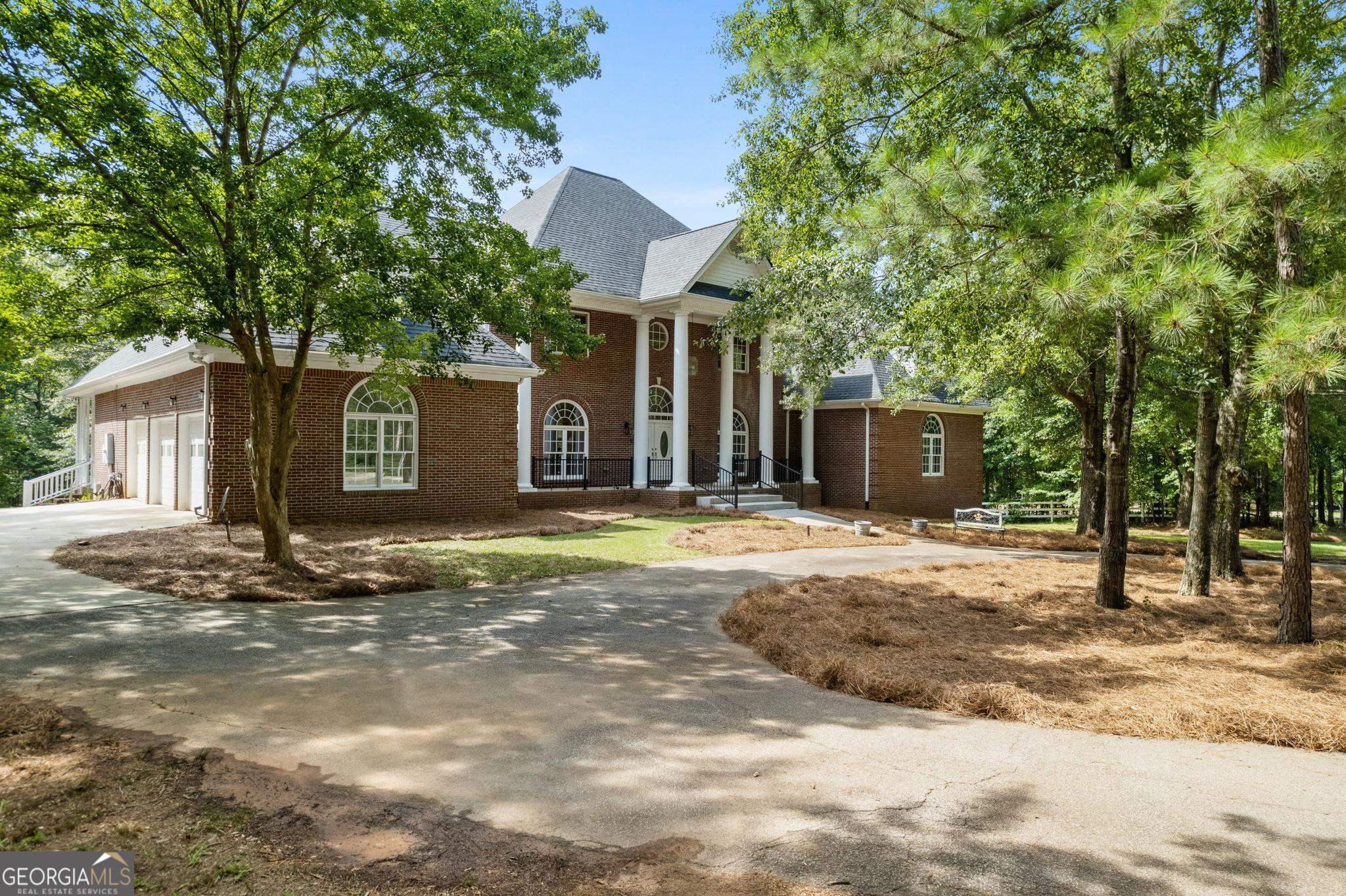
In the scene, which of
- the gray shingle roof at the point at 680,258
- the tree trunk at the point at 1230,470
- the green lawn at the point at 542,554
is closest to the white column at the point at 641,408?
the gray shingle roof at the point at 680,258

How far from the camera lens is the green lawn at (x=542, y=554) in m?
10.5

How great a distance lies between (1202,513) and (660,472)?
1541 centimetres

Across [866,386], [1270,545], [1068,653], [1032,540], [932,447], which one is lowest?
[1270,545]

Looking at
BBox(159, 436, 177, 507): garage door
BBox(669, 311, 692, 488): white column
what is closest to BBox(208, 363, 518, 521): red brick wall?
BBox(159, 436, 177, 507): garage door

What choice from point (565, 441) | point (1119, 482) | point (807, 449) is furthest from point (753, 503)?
point (1119, 482)

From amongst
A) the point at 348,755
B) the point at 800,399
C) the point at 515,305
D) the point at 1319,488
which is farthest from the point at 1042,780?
the point at 1319,488

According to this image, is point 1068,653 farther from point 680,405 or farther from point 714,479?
point 714,479

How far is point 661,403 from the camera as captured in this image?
23.5m

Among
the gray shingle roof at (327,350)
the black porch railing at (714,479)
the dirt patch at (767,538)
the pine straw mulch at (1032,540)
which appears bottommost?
the pine straw mulch at (1032,540)

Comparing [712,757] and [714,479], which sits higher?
[714,479]

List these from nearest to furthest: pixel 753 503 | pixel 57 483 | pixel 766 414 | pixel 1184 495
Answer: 1. pixel 753 503
2. pixel 766 414
3. pixel 57 483
4. pixel 1184 495

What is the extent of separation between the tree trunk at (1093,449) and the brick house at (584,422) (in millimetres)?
5241

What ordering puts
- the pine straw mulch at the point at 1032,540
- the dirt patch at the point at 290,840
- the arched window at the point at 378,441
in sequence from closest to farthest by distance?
the dirt patch at the point at 290,840 < the arched window at the point at 378,441 < the pine straw mulch at the point at 1032,540

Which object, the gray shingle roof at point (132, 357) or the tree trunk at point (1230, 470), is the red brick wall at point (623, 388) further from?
the tree trunk at point (1230, 470)
